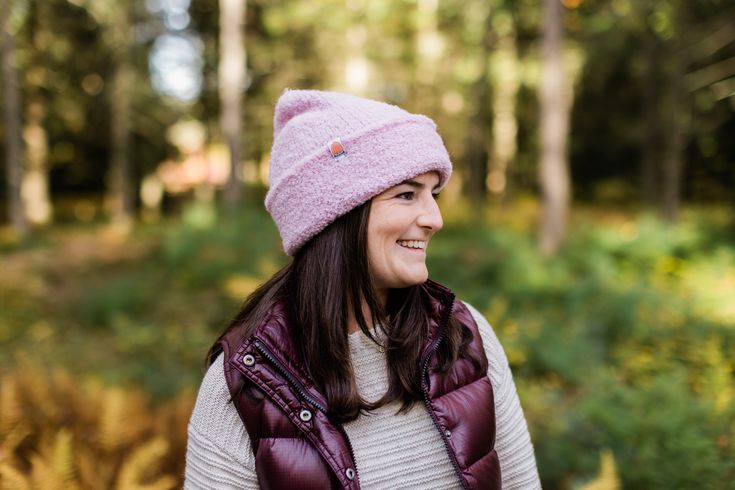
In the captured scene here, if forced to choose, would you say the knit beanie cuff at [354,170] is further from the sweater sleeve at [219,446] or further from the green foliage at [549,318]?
the green foliage at [549,318]

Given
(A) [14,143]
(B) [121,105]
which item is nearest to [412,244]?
(A) [14,143]

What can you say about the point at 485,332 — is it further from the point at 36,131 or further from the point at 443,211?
the point at 36,131

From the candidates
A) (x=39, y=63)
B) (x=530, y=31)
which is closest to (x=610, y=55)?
(x=530, y=31)

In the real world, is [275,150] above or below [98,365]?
above

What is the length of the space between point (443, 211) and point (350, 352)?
13.4 m

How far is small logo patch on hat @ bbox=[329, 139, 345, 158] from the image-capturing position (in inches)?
66.8

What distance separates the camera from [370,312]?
186cm

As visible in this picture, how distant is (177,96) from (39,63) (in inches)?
172

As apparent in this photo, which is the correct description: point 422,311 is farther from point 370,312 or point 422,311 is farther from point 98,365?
point 98,365

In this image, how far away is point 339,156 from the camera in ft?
5.59

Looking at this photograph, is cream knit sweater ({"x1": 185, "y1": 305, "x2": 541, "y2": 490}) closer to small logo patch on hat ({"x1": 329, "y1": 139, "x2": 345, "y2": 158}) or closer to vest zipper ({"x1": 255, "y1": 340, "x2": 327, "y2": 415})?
vest zipper ({"x1": 255, "y1": 340, "x2": 327, "y2": 415})

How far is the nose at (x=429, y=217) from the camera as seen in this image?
173 cm

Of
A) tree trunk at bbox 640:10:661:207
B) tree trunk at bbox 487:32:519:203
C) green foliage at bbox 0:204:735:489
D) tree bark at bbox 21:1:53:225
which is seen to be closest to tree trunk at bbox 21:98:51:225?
tree bark at bbox 21:1:53:225

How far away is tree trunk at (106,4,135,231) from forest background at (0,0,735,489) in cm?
10
